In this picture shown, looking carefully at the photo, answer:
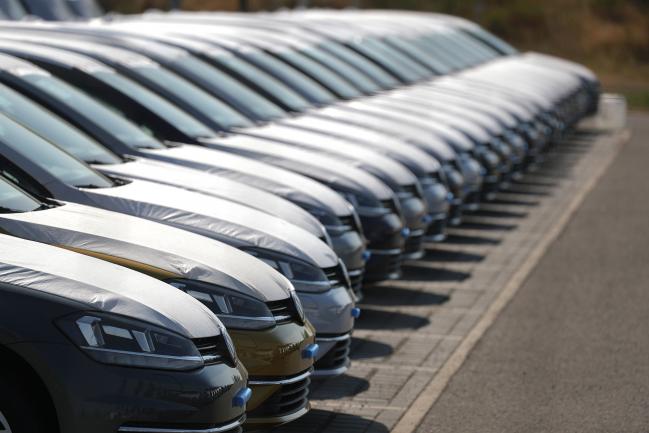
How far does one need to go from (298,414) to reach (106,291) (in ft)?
5.18

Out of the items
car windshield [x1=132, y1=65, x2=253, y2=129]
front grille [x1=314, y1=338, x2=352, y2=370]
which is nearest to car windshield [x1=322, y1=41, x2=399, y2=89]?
car windshield [x1=132, y1=65, x2=253, y2=129]

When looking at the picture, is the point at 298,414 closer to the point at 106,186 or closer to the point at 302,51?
the point at 106,186

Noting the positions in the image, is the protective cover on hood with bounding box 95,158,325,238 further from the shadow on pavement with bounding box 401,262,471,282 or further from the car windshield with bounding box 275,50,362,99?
the car windshield with bounding box 275,50,362,99

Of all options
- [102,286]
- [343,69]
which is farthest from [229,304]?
[343,69]

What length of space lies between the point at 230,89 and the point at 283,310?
6099 mm

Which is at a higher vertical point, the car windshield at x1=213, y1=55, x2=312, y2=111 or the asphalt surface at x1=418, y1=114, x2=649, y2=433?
the car windshield at x1=213, y1=55, x2=312, y2=111

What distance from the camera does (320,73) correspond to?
1636 cm

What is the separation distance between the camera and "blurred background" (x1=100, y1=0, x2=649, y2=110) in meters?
66.4

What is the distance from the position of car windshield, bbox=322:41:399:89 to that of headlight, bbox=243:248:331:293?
33.7ft

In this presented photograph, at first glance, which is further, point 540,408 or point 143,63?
point 143,63

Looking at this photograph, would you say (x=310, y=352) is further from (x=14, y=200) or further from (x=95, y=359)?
(x=95, y=359)

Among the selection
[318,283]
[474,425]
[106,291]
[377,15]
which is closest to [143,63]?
[318,283]

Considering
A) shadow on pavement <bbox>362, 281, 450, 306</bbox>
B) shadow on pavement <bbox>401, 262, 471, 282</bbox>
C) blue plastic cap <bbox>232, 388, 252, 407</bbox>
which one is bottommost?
shadow on pavement <bbox>401, 262, 471, 282</bbox>

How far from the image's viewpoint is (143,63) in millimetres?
11938
